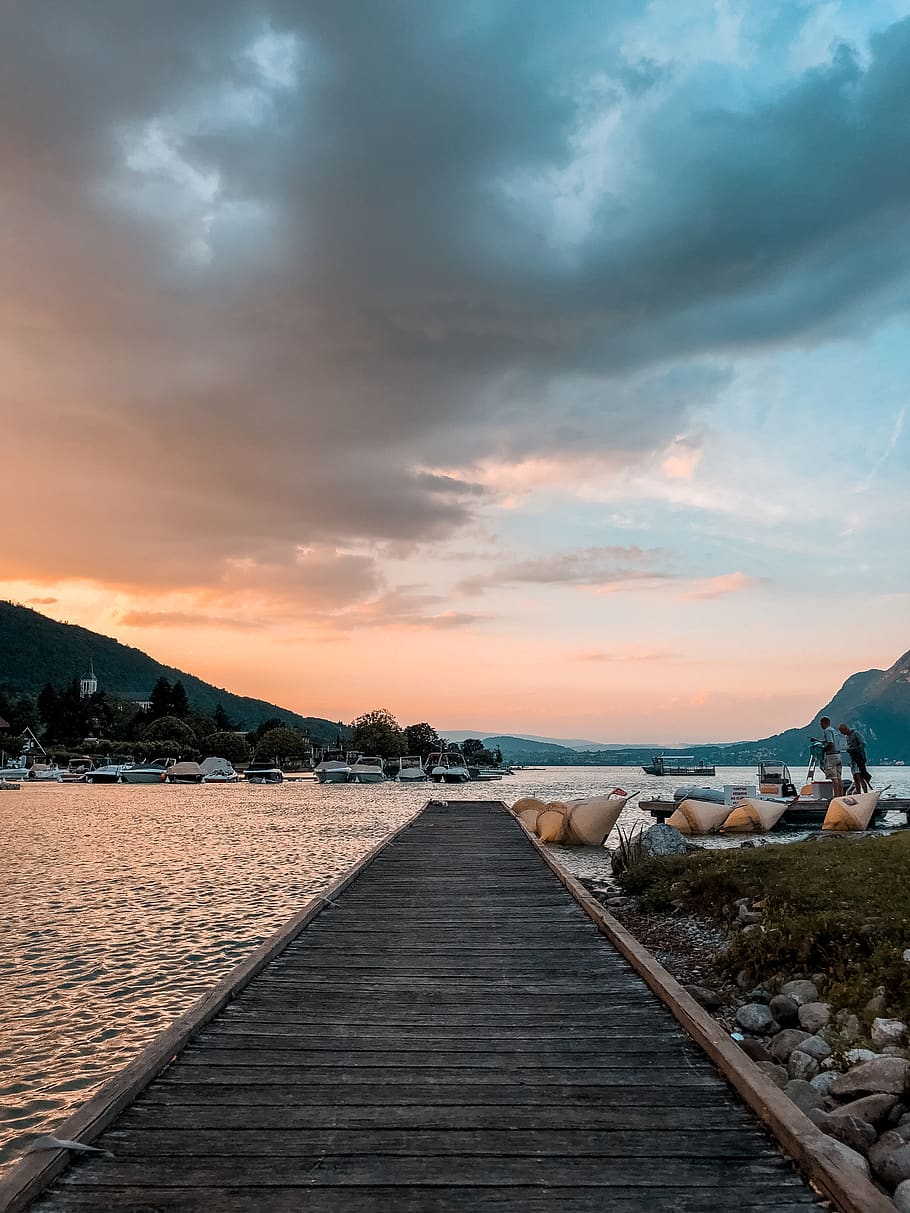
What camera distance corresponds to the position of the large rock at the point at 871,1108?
18.5 ft

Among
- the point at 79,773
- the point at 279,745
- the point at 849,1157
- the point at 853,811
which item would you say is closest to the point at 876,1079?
the point at 849,1157

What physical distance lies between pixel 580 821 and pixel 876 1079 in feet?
66.0

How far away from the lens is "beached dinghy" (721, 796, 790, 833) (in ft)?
101

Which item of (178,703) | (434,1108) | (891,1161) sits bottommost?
(891,1161)

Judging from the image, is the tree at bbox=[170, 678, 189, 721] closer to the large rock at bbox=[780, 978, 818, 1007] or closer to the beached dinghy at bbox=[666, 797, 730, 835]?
the beached dinghy at bbox=[666, 797, 730, 835]

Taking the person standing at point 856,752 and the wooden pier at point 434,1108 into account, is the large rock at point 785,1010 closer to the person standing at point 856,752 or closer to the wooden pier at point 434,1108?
the wooden pier at point 434,1108

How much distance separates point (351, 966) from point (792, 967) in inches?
200

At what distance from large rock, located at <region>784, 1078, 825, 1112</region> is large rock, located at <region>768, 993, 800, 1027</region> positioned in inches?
82.8

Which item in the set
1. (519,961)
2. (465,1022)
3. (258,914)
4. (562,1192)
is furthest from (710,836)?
(562,1192)

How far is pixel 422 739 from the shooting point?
169 meters

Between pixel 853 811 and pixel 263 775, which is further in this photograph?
pixel 263 775

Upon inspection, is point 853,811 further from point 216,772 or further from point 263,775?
point 216,772

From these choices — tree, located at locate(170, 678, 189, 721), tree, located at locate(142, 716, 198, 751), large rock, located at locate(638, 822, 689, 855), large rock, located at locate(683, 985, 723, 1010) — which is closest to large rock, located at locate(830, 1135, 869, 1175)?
large rock, located at locate(683, 985, 723, 1010)

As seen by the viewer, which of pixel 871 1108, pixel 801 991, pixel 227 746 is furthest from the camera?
pixel 227 746
